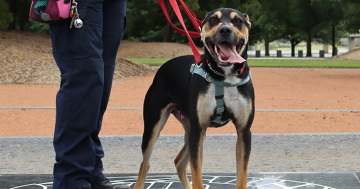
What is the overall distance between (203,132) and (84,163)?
82 cm

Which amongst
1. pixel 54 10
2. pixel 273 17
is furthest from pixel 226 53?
pixel 273 17

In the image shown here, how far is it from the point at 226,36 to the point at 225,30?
42mm

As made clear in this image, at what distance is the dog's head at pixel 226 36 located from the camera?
2.81 metres

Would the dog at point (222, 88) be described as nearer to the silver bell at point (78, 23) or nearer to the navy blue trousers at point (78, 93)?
the navy blue trousers at point (78, 93)

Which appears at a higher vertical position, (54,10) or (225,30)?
(54,10)

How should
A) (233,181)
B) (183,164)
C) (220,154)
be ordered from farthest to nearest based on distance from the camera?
(220,154)
(233,181)
(183,164)

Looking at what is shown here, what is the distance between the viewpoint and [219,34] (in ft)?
9.22

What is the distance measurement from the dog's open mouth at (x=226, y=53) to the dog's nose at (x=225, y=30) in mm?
109

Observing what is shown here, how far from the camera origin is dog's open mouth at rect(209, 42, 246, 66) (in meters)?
2.84

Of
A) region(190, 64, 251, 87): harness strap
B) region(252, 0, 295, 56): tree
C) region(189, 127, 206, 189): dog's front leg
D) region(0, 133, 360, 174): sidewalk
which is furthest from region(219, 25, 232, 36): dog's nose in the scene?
region(252, 0, 295, 56): tree

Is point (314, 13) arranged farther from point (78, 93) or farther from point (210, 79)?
point (78, 93)

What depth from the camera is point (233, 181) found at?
3.99 metres

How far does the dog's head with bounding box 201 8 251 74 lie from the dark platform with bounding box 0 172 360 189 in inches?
53.1

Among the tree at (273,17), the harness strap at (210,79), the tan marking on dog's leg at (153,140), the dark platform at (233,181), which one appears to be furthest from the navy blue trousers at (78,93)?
the tree at (273,17)
